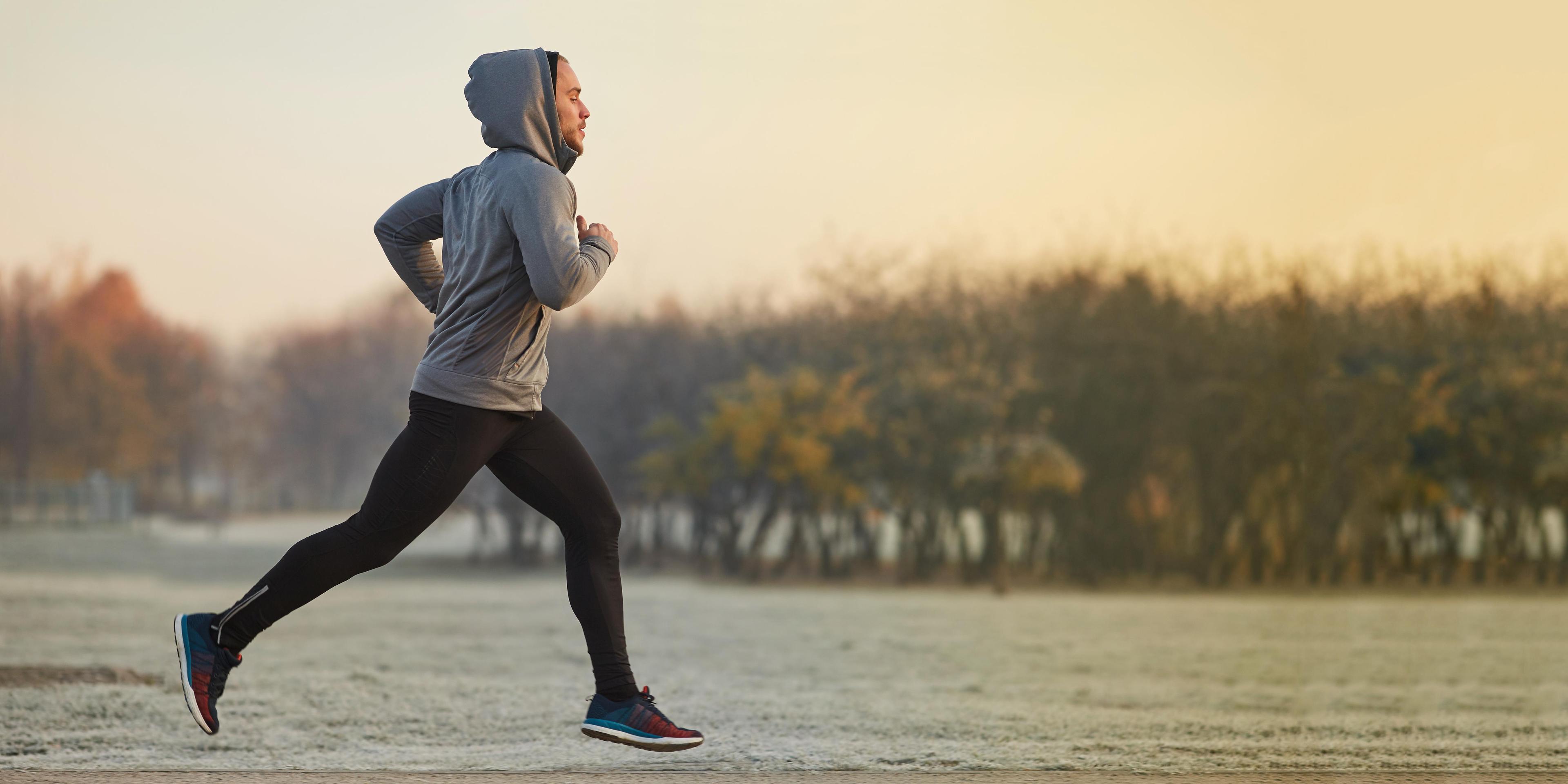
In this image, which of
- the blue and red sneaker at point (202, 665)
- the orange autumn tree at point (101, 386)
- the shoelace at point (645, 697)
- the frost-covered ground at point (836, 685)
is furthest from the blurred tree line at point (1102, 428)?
the orange autumn tree at point (101, 386)

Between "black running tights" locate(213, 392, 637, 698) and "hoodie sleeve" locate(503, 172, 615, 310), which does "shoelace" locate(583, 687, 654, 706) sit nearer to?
"black running tights" locate(213, 392, 637, 698)

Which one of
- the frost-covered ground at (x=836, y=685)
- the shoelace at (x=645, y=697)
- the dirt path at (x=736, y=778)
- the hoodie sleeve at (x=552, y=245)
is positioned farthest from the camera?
the frost-covered ground at (x=836, y=685)

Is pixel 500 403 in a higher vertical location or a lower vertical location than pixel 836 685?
higher

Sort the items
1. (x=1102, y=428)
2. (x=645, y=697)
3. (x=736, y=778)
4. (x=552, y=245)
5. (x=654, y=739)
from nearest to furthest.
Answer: (x=552, y=245) < (x=654, y=739) < (x=645, y=697) < (x=736, y=778) < (x=1102, y=428)

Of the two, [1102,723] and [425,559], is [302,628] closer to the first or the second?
[1102,723]

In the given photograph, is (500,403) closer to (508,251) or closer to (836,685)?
(508,251)

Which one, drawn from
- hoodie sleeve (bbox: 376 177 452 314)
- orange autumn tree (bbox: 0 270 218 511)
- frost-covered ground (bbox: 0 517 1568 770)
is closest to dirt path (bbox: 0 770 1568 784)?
frost-covered ground (bbox: 0 517 1568 770)

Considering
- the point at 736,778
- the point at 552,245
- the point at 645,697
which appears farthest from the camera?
the point at 736,778

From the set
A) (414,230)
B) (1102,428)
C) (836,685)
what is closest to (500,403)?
(414,230)

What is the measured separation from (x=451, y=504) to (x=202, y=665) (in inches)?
32.3

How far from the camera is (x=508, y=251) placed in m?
3.72

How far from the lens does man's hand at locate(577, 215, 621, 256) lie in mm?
3822

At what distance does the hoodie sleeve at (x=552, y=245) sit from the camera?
358 cm

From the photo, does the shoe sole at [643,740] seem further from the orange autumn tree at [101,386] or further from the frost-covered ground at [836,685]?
the orange autumn tree at [101,386]
